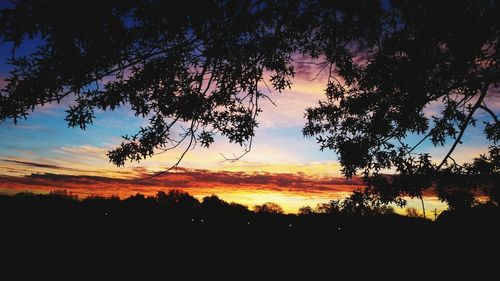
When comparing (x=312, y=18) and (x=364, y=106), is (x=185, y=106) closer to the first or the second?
(x=312, y=18)

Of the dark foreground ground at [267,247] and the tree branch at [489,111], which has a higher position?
the tree branch at [489,111]

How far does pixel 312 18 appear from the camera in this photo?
6430mm

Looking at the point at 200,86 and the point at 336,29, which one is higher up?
the point at 336,29

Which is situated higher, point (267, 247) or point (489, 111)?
point (489, 111)

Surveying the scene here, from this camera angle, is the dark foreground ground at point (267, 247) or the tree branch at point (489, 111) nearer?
the tree branch at point (489, 111)

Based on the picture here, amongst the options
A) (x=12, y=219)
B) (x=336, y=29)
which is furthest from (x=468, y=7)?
(x=12, y=219)

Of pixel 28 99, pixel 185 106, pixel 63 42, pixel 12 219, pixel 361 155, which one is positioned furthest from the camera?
pixel 12 219

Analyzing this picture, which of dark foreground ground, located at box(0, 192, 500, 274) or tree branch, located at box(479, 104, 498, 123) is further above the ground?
tree branch, located at box(479, 104, 498, 123)

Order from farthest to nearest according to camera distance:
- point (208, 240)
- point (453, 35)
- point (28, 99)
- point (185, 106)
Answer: point (208, 240) → point (185, 106) → point (453, 35) → point (28, 99)

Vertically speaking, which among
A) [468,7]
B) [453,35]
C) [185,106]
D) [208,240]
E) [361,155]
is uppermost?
[468,7]

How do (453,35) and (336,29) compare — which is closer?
(453,35)

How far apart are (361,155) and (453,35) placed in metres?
3.06

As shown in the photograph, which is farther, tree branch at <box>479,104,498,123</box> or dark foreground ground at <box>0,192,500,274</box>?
dark foreground ground at <box>0,192,500,274</box>

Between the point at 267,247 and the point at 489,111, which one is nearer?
the point at 489,111
